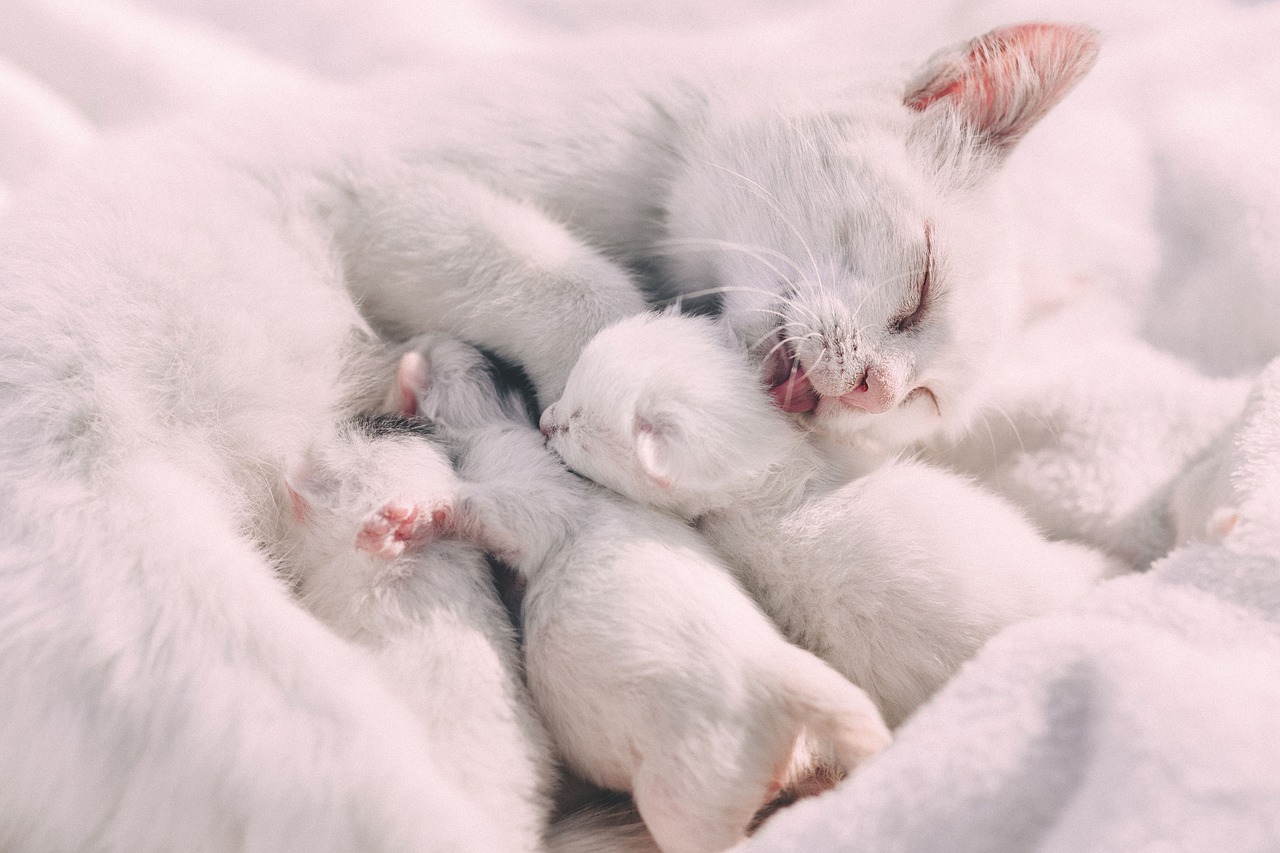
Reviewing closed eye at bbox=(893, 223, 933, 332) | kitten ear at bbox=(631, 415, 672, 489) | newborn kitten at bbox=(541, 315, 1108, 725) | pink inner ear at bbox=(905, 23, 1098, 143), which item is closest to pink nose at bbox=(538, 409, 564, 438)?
newborn kitten at bbox=(541, 315, 1108, 725)

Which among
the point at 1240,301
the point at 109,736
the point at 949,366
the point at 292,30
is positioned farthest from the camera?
the point at 292,30

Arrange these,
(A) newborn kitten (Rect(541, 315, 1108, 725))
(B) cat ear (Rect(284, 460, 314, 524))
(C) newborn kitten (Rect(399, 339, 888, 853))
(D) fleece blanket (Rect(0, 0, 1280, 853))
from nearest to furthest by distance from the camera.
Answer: (D) fleece blanket (Rect(0, 0, 1280, 853)) < (C) newborn kitten (Rect(399, 339, 888, 853)) < (A) newborn kitten (Rect(541, 315, 1108, 725)) < (B) cat ear (Rect(284, 460, 314, 524))

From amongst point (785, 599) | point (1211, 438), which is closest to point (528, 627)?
point (785, 599)

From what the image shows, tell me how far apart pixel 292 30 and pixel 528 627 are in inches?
54.8

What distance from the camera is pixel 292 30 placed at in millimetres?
1734

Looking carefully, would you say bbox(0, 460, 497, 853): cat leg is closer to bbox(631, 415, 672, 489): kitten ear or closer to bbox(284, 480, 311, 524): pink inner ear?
bbox(284, 480, 311, 524): pink inner ear

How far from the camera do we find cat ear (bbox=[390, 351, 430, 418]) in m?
1.04

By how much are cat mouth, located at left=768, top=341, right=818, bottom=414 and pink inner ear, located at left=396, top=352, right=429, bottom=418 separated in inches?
15.3

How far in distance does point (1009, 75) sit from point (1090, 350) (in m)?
0.48

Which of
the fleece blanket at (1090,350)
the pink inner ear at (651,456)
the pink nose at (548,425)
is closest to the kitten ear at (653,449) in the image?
the pink inner ear at (651,456)

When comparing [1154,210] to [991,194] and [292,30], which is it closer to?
[991,194]

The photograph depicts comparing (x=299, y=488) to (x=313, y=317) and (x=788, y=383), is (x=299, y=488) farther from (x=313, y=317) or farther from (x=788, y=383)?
(x=788, y=383)

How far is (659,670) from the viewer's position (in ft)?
2.46

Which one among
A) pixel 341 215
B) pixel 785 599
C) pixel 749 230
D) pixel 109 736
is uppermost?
pixel 749 230
